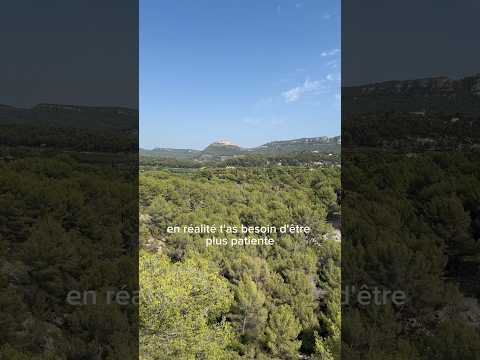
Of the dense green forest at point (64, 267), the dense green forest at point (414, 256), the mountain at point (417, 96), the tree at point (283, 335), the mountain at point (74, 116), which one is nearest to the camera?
the dense green forest at point (64, 267)

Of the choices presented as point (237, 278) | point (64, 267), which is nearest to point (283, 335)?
point (237, 278)

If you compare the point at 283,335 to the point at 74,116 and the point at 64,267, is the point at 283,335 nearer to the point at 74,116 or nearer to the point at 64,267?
the point at 64,267

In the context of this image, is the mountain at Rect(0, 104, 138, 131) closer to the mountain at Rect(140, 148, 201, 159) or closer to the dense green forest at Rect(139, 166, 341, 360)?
the mountain at Rect(140, 148, 201, 159)

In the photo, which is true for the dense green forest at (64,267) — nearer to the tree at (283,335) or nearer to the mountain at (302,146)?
the tree at (283,335)

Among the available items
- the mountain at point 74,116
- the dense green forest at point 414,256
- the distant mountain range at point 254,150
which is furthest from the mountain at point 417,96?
the mountain at point 74,116

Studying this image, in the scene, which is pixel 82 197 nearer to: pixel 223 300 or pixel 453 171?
pixel 223 300

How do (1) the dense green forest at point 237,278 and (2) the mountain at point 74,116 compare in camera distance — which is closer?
(1) the dense green forest at point 237,278
